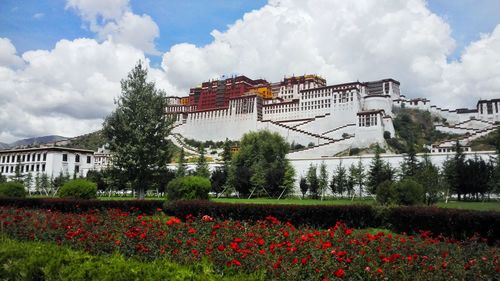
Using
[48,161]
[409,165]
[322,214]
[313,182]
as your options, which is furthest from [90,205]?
→ [48,161]

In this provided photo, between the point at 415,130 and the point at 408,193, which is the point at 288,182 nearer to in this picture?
the point at 408,193

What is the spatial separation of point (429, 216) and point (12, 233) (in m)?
10.3

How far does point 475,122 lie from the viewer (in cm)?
7738

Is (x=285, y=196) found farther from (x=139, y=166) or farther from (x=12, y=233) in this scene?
(x=12, y=233)

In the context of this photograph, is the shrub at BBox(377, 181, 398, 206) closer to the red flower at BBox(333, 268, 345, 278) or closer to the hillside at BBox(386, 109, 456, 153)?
the red flower at BBox(333, 268, 345, 278)

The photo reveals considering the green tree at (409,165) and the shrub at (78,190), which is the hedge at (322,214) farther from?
the green tree at (409,165)

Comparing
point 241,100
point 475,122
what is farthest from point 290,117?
point 475,122

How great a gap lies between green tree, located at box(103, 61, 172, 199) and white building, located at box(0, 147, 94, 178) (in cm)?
4226

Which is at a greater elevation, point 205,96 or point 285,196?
point 205,96

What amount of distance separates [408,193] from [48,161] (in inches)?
2353

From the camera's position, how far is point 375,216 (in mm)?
13469


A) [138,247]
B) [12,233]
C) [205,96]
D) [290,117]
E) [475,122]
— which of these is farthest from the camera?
[205,96]

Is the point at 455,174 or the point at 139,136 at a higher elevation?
the point at 139,136

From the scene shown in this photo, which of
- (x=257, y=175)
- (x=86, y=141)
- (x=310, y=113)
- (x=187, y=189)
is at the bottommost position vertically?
(x=187, y=189)
